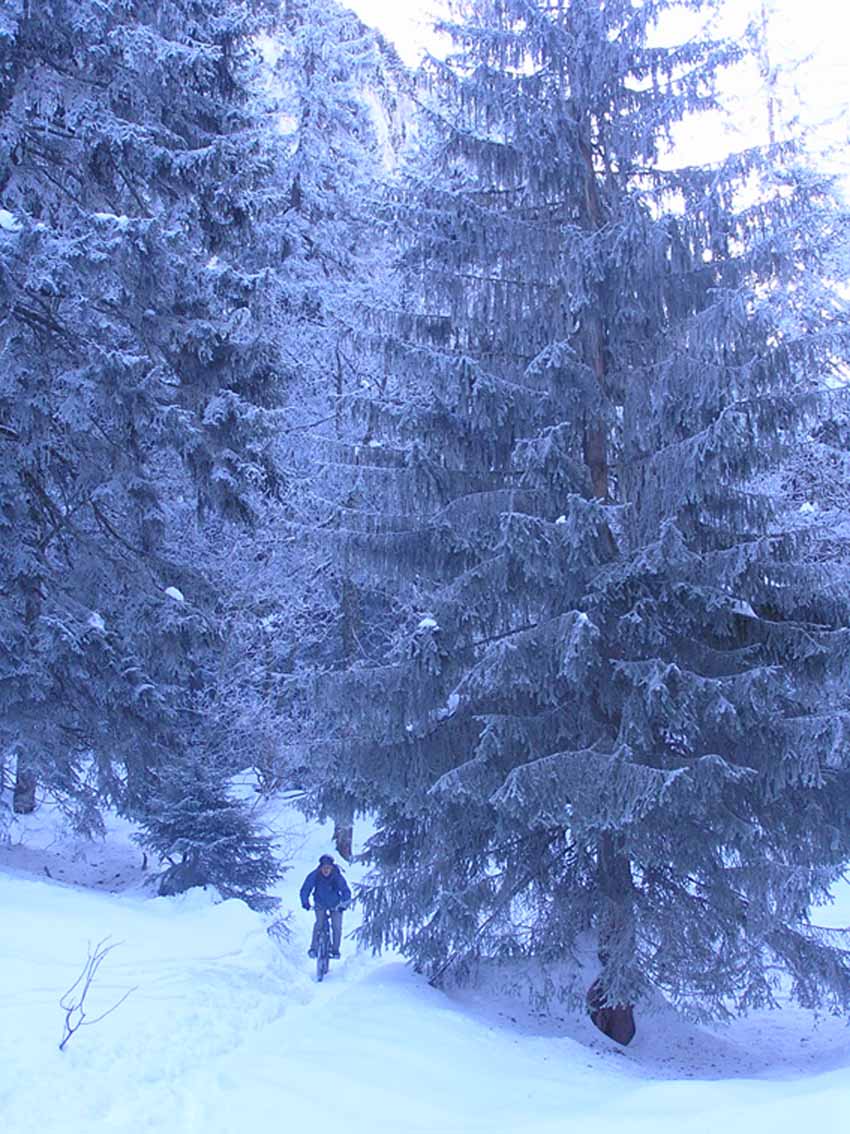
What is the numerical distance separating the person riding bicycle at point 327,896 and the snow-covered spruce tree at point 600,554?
Answer: 1549mm

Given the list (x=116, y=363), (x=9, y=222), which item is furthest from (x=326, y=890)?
(x=9, y=222)

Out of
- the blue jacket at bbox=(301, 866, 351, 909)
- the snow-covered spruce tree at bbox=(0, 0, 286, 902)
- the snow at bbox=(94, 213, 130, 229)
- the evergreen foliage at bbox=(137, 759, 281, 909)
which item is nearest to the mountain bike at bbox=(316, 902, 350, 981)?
the blue jacket at bbox=(301, 866, 351, 909)

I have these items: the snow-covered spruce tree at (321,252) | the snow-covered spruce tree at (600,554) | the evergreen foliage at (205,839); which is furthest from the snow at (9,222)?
the evergreen foliage at (205,839)

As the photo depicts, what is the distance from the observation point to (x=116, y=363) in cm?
1086

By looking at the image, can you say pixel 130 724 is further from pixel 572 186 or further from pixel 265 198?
pixel 572 186

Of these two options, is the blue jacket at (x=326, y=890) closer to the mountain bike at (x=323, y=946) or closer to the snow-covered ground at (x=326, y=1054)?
the mountain bike at (x=323, y=946)

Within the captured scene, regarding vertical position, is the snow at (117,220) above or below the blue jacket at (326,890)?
above

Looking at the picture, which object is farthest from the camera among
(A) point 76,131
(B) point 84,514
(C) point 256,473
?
(B) point 84,514

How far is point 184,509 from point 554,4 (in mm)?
10310

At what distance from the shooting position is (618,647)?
827 centimetres

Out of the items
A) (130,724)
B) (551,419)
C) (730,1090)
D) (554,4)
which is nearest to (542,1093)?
(730,1090)

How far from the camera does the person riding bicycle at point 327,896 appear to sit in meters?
10.4

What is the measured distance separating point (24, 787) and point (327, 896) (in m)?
5.81

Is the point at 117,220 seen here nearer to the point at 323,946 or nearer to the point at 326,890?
the point at 326,890
